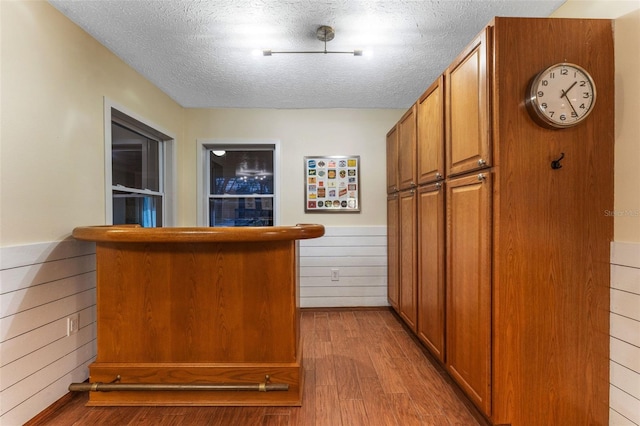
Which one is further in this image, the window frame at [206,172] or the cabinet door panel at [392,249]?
the window frame at [206,172]

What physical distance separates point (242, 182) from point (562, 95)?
2881mm

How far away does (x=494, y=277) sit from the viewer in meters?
1.40

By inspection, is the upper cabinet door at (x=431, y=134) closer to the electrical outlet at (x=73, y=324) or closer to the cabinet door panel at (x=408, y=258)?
the cabinet door panel at (x=408, y=258)

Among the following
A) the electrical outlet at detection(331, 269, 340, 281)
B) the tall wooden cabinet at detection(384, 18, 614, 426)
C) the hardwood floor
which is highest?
the tall wooden cabinet at detection(384, 18, 614, 426)

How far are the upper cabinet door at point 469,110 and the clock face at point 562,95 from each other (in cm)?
20

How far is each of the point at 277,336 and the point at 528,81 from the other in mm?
1769

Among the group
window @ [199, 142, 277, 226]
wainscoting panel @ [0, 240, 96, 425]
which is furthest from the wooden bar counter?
window @ [199, 142, 277, 226]

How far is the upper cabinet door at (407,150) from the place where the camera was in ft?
7.89

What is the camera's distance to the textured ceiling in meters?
1.71

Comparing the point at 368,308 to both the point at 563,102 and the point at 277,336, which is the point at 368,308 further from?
the point at 563,102

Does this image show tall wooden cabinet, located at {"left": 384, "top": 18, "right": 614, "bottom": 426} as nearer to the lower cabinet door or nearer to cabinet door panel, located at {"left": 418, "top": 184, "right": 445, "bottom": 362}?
cabinet door panel, located at {"left": 418, "top": 184, "right": 445, "bottom": 362}

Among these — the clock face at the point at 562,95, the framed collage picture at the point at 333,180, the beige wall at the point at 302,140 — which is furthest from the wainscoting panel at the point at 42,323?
the clock face at the point at 562,95

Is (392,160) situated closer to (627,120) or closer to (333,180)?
(333,180)

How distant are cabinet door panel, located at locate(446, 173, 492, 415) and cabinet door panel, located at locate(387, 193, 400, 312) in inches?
42.8
